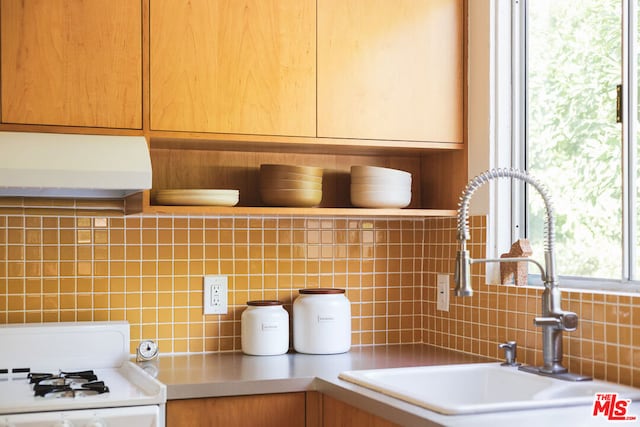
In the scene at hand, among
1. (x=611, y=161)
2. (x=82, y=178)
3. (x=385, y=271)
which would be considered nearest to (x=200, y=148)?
(x=82, y=178)

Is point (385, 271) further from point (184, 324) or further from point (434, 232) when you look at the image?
point (184, 324)

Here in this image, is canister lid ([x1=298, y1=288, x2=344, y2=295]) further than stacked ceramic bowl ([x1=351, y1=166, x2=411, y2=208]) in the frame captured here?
Yes

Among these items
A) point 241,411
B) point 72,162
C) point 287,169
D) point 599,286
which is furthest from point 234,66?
point 599,286

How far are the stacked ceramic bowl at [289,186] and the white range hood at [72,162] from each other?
46 cm

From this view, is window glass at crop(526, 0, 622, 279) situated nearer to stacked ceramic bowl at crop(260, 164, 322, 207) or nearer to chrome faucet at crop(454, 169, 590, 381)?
chrome faucet at crop(454, 169, 590, 381)

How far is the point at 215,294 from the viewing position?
9.93ft

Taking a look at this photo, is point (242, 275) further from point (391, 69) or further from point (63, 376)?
point (391, 69)

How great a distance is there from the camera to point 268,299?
3.10 m

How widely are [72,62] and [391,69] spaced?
1051 millimetres

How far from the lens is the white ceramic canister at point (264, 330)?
293 centimetres

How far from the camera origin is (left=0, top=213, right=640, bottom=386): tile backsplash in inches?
111

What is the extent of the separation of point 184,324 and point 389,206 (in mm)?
839

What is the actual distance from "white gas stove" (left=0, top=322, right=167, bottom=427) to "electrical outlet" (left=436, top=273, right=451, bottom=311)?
115 cm

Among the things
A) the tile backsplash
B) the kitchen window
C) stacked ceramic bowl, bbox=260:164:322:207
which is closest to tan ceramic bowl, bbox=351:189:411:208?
stacked ceramic bowl, bbox=260:164:322:207
